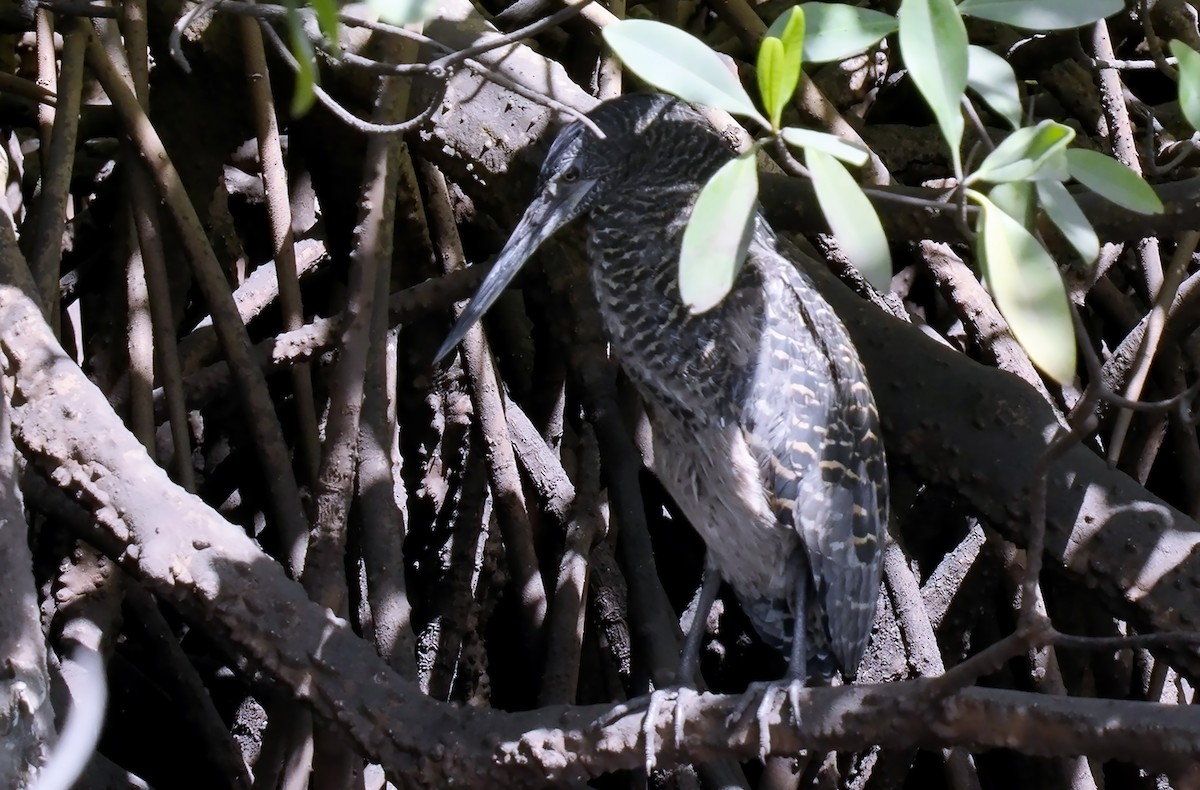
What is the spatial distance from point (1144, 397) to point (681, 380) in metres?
1.23

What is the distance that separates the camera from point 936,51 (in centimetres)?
52

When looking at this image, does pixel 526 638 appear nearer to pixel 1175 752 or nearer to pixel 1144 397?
pixel 1175 752

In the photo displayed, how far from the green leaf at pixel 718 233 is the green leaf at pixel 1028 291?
0.34 feet

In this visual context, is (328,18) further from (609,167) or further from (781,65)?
(609,167)

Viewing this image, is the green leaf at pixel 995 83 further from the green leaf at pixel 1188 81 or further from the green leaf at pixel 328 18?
the green leaf at pixel 328 18

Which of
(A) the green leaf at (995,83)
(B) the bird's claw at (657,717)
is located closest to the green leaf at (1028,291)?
(A) the green leaf at (995,83)

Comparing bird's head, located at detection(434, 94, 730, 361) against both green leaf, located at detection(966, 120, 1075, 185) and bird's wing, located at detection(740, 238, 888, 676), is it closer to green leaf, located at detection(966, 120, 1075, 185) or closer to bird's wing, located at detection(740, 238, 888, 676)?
bird's wing, located at detection(740, 238, 888, 676)

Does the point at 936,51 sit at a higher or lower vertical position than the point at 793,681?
higher

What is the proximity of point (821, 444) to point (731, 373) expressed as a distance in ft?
0.42

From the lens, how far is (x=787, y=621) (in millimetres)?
1423

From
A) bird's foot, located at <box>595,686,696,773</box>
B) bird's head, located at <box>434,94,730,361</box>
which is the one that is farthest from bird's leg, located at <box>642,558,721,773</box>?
bird's head, located at <box>434,94,730,361</box>

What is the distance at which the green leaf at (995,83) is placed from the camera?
24.5 inches

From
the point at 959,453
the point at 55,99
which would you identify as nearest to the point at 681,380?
the point at 959,453

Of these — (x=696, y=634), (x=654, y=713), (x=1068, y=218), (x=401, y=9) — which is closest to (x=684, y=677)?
(x=696, y=634)
